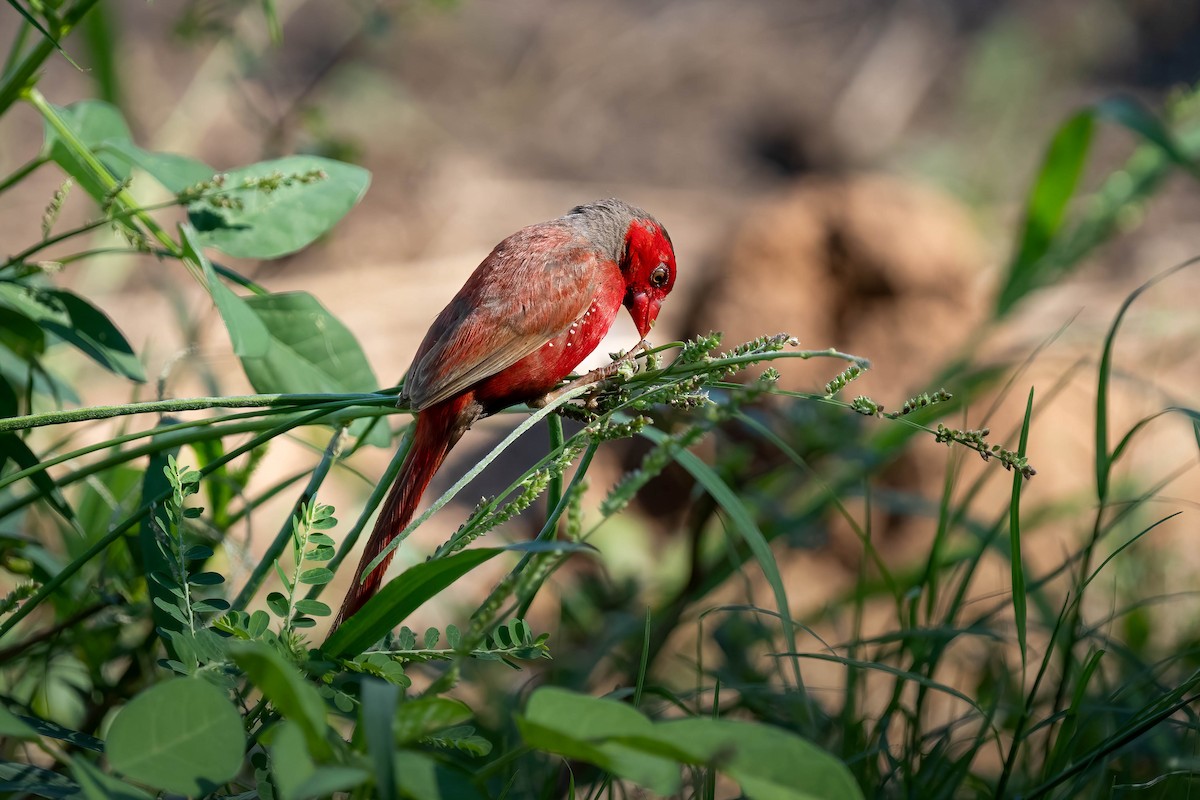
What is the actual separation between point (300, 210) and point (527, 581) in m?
1.08

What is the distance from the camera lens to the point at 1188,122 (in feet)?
12.2

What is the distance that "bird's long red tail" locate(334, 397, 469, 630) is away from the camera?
152 cm

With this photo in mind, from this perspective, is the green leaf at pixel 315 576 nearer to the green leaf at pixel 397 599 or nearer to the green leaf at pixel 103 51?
the green leaf at pixel 397 599

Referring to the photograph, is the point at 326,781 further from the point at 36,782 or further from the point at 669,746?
the point at 36,782

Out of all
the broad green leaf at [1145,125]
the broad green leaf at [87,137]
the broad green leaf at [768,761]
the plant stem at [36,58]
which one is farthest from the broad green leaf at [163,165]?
the broad green leaf at [1145,125]

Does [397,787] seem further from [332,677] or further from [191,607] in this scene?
[191,607]

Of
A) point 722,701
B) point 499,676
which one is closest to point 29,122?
point 499,676

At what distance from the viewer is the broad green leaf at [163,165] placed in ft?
5.49

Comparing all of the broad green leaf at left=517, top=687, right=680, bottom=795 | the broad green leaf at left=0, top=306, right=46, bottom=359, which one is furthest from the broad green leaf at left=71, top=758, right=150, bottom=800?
the broad green leaf at left=0, top=306, right=46, bottom=359

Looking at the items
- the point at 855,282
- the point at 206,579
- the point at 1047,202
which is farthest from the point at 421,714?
the point at 855,282

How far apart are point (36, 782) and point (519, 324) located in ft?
3.56

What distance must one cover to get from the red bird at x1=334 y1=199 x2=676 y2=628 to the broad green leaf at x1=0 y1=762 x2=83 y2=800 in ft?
1.59

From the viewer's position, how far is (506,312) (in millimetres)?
1955

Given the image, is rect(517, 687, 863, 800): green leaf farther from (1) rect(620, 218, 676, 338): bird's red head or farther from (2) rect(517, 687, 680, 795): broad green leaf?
(1) rect(620, 218, 676, 338): bird's red head
